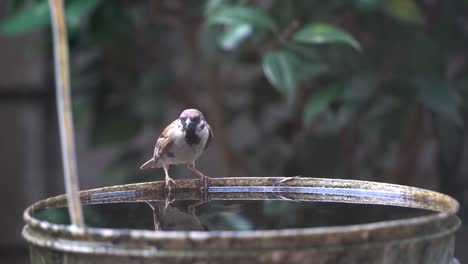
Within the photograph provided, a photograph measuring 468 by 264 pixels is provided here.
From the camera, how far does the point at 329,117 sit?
2926mm

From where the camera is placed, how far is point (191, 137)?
1.70m

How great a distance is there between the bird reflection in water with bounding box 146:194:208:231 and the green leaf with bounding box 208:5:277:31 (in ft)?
3.77

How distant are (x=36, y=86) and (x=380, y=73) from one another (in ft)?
6.40

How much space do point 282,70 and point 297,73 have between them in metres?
0.06

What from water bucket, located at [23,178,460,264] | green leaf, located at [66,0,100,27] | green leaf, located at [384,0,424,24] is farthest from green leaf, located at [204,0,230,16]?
water bucket, located at [23,178,460,264]

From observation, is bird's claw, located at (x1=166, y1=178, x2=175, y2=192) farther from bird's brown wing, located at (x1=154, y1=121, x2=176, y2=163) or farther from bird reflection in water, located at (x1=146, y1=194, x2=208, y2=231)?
bird's brown wing, located at (x1=154, y1=121, x2=176, y2=163)

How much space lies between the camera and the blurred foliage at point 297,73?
244 cm

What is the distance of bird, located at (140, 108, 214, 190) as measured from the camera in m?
1.69

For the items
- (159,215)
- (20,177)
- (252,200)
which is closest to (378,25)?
(252,200)

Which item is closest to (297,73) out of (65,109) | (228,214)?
(228,214)

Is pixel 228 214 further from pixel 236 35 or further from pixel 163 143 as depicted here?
pixel 236 35

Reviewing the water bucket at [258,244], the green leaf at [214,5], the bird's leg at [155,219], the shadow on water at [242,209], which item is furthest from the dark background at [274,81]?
the water bucket at [258,244]

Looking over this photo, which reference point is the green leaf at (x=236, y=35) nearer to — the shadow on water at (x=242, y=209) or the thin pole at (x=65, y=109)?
the shadow on water at (x=242, y=209)

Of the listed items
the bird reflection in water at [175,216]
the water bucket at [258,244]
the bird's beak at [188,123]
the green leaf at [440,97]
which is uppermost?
the water bucket at [258,244]
